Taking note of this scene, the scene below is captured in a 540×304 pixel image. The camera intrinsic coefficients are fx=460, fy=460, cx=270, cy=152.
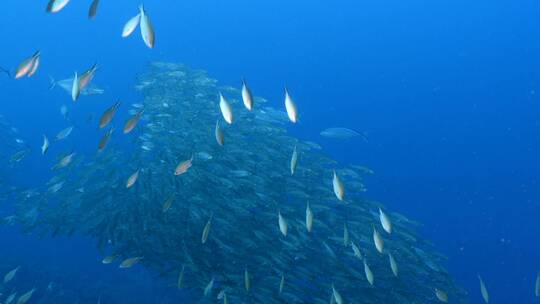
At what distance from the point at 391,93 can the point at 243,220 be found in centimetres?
3637

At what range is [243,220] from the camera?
745cm

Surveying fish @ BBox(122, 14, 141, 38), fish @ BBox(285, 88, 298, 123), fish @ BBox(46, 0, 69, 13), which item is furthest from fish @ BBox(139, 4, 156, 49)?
fish @ BBox(285, 88, 298, 123)

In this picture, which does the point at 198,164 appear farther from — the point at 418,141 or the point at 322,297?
the point at 418,141

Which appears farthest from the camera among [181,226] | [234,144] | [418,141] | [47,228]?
[418,141]

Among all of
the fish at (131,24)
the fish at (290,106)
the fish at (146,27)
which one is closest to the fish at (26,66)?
the fish at (131,24)

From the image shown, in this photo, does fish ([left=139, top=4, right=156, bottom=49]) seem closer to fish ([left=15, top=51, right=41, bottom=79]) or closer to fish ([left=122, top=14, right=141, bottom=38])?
fish ([left=122, top=14, right=141, bottom=38])

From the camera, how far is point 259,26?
57.3 meters

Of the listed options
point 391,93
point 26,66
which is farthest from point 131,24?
point 391,93

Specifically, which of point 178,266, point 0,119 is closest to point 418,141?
point 0,119

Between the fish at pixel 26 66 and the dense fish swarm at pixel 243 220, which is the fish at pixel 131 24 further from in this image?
the dense fish swarm at pixel 243 220

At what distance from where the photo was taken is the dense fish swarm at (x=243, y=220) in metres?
7.08

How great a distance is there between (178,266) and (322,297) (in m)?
2.53

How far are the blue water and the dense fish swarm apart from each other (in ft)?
8.99

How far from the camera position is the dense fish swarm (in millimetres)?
7078
